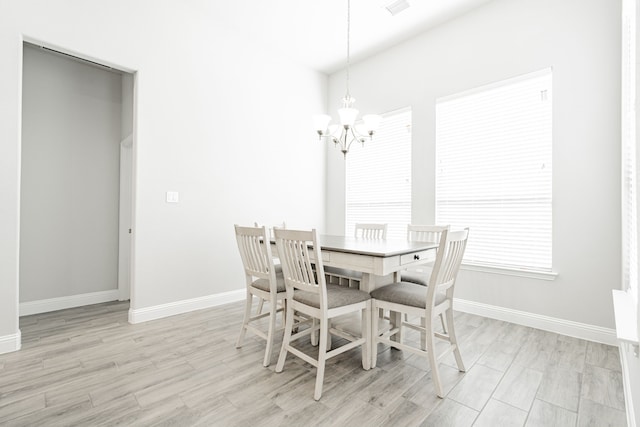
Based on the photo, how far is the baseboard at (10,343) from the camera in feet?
7.57

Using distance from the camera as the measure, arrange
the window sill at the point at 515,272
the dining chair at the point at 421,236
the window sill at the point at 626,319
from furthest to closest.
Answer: the window sill at the point at 515,272
the dining chair at the point at 421,236
the window sill at the point at 626,319

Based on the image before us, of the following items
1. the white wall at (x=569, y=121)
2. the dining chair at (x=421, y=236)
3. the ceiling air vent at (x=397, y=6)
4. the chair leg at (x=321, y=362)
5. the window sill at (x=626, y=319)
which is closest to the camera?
the window sill at (x=626, y=319)

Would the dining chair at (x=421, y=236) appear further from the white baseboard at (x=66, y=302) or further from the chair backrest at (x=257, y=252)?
the white baseboard at (x=66, y=302)

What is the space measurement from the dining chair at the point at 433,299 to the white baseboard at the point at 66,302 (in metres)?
3.42

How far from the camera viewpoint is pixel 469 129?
132 inches

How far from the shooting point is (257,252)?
7.41 feet

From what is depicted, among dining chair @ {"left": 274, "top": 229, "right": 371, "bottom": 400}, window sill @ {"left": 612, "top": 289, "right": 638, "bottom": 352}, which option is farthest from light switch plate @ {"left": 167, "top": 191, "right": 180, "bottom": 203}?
window sill @ {"left": 612, "top": 289, "right": 638, "bottom": 352}

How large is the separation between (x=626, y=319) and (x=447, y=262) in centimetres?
80

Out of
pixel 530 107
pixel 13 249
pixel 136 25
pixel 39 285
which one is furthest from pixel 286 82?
pixel 39 285

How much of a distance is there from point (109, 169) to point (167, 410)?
3.26 meters

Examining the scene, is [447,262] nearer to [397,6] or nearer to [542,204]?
[542,204]

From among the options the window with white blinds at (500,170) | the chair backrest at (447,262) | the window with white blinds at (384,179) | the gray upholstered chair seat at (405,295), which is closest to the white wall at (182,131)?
the window with white blinds at (384,179)

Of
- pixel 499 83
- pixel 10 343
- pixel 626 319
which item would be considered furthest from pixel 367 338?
pixel 499 83

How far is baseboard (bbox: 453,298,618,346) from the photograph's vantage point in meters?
2.50
